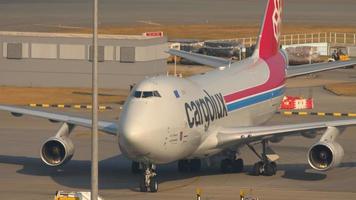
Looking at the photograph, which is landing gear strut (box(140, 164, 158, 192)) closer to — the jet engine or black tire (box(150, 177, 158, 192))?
black tire (box(150, 177, 158, 192))

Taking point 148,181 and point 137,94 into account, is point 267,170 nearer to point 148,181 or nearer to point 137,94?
point 148,181

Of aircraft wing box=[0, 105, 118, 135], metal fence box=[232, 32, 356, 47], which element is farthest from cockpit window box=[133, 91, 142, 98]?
metal fence box=[232, 32, 356, 47]

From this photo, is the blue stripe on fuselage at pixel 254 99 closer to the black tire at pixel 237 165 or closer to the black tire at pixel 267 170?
the black tire at pixel 237 165

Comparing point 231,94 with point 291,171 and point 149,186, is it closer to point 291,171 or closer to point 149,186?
point 291,171

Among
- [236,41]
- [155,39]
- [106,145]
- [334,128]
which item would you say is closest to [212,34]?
[236,41]

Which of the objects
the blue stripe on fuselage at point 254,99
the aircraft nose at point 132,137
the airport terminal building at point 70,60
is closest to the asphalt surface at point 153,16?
the airport terminal building at point 70,60

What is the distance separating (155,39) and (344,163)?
37038mm

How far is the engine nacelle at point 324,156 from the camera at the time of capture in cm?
5397

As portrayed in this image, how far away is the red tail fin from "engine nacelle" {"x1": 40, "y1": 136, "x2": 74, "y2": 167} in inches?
611

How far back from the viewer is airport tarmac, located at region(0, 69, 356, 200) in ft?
168

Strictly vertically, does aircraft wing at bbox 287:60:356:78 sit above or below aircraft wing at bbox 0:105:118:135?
above

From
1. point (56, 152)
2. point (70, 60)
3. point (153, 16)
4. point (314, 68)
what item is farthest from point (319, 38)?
point (56, 152)

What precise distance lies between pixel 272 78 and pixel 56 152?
1461 cm

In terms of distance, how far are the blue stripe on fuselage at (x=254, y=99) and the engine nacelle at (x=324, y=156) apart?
16.8 feet
